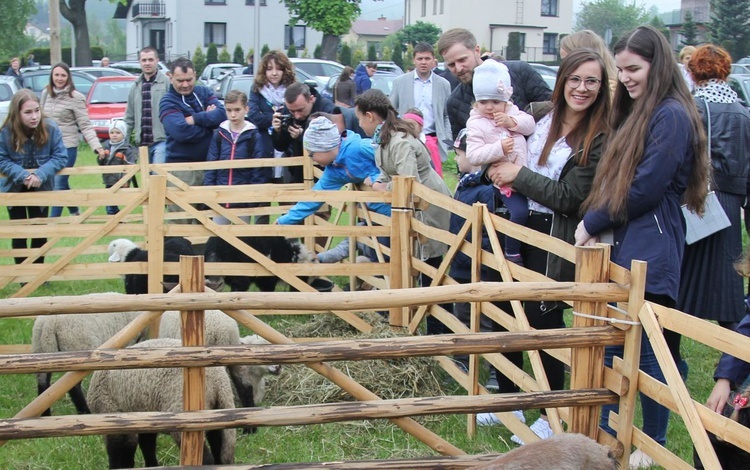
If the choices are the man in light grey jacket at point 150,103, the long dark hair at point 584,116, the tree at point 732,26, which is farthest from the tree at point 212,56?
the long dark hair at point 584,116

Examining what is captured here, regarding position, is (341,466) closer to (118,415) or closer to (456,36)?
(118,415)

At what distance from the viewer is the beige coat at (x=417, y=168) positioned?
6383mm

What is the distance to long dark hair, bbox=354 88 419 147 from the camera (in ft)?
21.7

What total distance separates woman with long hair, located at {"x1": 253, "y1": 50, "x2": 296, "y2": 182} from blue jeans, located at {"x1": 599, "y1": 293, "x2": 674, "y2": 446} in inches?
229

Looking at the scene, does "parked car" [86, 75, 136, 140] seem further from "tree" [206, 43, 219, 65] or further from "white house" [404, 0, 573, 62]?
"white house" [404, 0, 573, 62]

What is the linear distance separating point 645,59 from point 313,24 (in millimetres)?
47920

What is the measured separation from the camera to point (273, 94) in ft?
30.9

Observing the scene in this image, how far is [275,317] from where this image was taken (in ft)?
26.0

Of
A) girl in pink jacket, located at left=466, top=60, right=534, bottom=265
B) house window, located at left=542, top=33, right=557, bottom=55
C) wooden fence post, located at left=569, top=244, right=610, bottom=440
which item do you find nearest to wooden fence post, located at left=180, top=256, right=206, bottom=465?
wooden fence post, located at left=569, top=244, right=610, bottom=440

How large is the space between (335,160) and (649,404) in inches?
144

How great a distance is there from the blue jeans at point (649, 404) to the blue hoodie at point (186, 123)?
20.0 ft

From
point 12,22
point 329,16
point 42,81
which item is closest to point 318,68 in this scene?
point 42,81

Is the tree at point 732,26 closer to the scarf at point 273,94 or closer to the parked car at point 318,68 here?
the parked car at point 318,68

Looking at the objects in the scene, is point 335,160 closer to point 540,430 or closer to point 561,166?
point 561,166
